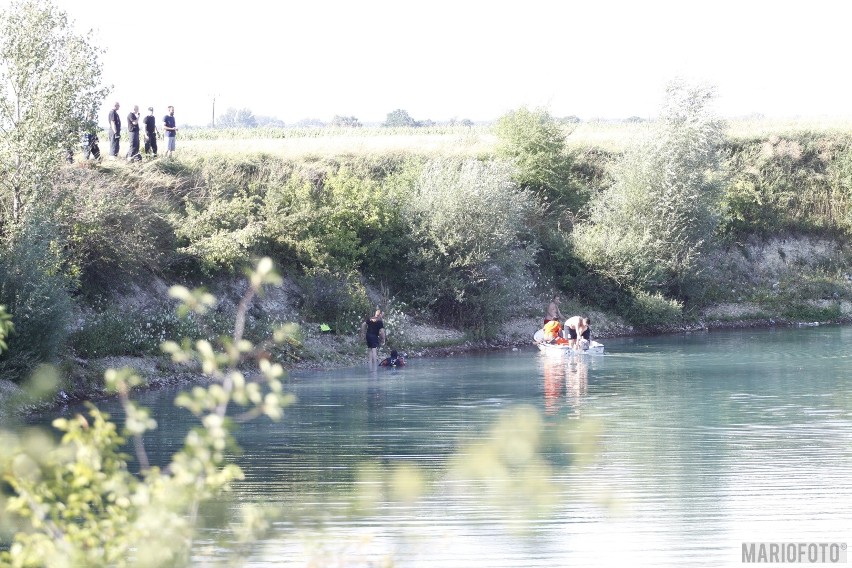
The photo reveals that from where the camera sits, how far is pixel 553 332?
4047cm

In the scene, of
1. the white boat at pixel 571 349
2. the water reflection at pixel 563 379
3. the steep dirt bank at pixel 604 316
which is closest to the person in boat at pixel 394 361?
the steep dirt bank at pixel 604 316

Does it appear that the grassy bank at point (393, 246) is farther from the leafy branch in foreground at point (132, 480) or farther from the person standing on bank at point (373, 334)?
the leafy branch in foreground at point (132, 480)

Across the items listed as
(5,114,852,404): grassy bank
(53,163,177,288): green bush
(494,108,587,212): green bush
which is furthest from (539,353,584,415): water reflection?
(494,108,587,212): green bush

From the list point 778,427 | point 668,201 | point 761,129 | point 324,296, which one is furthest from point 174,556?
point 761,129

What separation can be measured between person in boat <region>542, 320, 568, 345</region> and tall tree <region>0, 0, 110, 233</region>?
17139 mm

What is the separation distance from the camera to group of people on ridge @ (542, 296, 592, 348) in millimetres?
39469

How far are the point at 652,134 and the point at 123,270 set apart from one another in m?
25.1

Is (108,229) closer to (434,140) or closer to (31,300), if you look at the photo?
(31,300)

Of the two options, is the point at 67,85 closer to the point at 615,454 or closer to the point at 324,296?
the point at 324,296

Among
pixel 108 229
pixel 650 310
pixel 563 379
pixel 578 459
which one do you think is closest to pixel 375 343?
pixel 563 379

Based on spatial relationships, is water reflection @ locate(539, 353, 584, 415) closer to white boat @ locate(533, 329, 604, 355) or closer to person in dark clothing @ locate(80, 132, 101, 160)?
white boat @ locate(533, 329, 604, 355)

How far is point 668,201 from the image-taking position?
48719mm

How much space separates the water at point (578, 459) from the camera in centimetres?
1268

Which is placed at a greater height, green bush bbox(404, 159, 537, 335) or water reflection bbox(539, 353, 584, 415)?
green bush bbox(404, 159, 537, 335)
